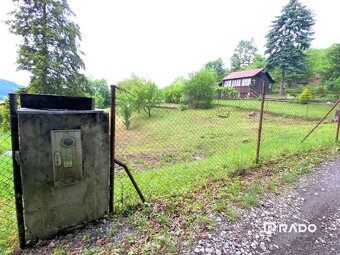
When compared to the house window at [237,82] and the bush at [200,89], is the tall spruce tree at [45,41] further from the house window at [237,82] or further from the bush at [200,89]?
the house window at [237,82]

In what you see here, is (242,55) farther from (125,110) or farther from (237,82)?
(125,110)

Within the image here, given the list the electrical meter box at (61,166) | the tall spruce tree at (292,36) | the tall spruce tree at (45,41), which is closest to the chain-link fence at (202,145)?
the electrical meter box at (61,166)

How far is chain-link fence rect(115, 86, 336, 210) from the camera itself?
3977mm

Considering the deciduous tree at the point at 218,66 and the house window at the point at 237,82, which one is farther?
the deciduous tree at the point at 218,66

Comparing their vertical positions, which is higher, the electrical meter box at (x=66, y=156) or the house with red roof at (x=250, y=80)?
the house with red roof at (x=250, y=80)

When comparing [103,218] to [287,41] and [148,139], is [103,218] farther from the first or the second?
[287,41]

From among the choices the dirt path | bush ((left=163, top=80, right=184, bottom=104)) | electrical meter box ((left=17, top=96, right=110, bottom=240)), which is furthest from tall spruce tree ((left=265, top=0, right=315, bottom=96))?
electrical meter box ((left=17, top=96, right=110, bottom=240))

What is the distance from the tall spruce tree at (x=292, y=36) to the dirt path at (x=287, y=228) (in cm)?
2902

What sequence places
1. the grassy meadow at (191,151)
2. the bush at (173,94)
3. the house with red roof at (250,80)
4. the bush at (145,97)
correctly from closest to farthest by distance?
1. the grassy meadow at (191,151)
2. the bush at (145,97)
3. the bush at (173,94)
4. the house with red roof at (250,80)

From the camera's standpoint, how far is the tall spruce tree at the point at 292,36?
2606cm

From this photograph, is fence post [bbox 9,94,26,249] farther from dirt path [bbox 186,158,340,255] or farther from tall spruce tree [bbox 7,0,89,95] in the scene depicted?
tall spruce tree [bbox 7,0,89,95]

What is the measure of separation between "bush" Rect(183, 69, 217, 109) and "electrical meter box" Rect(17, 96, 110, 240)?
76.3ft

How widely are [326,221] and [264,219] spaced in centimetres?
83

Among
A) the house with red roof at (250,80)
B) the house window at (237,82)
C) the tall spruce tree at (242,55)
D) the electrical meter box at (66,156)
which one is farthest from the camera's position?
the tall spruce tree at (242,55)
